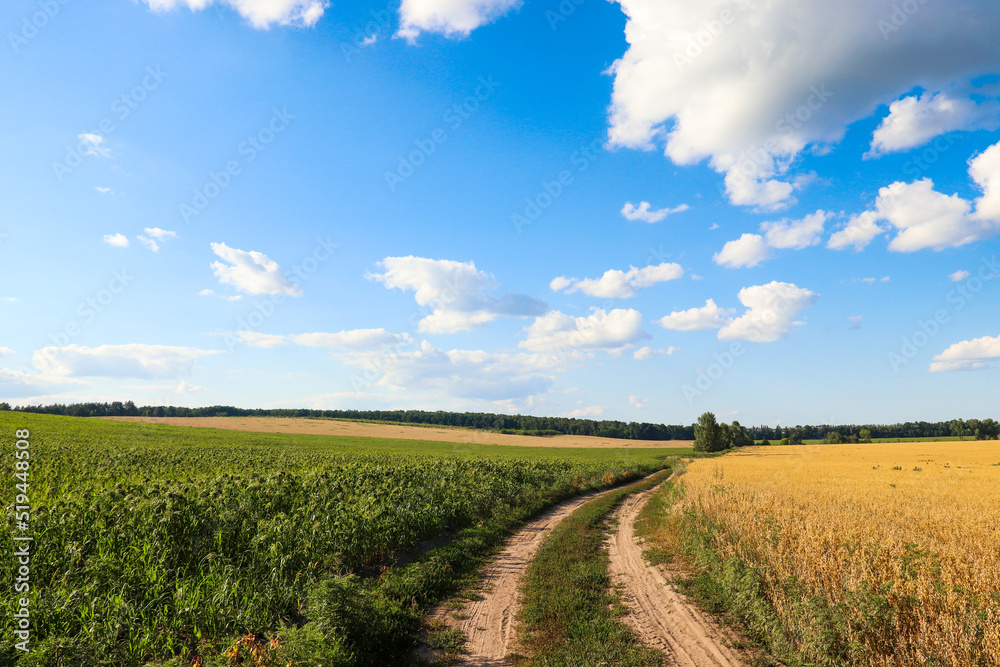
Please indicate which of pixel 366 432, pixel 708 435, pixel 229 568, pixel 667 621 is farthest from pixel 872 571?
pixel 366 432

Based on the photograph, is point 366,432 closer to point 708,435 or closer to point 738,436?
point 708,435

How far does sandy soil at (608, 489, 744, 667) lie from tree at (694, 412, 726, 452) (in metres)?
89.9

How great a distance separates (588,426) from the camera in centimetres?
15950

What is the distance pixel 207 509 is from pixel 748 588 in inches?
476

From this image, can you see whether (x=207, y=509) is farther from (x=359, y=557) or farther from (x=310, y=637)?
(x=310, y=637)

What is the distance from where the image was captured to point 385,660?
698cm

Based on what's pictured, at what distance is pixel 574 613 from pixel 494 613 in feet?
5.33

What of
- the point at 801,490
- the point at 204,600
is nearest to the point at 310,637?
the point at 204,600

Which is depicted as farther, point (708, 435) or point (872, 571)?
point (708, 435)

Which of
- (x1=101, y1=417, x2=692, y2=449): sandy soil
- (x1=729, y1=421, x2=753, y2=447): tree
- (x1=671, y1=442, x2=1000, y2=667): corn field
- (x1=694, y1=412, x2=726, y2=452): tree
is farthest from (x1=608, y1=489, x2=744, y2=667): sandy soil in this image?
(x1=729, y1=421, x2=753, y2=447): tree

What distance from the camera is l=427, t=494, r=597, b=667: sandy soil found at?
7.39 metres

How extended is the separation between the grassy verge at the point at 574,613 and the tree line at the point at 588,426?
12037 centimetres

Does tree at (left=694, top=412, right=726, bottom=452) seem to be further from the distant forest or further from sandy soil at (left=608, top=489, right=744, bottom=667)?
sandy soil at (left=608, top=489, right=744, bottom=667)

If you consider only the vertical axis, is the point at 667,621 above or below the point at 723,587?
below
